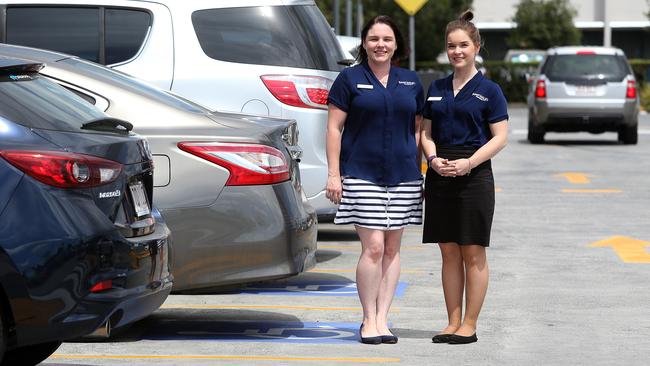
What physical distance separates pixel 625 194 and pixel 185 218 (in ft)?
31.7

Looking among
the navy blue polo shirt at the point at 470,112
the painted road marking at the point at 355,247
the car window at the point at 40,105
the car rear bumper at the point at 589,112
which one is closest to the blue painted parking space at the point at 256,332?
the navy blue polo shirt at the point at 470,112

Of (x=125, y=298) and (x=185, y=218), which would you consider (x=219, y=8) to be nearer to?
(x=185, y=218)

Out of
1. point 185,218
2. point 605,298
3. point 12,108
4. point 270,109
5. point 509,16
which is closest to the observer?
point 12,108

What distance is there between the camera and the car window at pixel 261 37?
34.4ft

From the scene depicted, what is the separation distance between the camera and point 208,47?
10.4 metres

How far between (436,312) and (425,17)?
5466 cm

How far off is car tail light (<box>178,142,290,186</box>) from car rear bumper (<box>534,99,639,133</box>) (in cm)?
1828

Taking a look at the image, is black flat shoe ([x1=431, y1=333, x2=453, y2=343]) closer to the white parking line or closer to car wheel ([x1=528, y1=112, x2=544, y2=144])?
car wheel ([x1=528, y1=112, x2=544, y2=144])

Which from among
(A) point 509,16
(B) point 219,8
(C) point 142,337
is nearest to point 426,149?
(C) point 142,337

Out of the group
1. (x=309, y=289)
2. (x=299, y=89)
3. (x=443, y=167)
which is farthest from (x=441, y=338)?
(x=299, y=89)

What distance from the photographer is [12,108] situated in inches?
239

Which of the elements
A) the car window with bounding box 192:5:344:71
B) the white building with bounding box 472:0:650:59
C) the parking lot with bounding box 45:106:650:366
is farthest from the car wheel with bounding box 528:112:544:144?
the white building with bounding box 472:0:650:59

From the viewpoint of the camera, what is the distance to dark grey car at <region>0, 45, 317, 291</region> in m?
7.82

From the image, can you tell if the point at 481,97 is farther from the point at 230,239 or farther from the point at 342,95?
the point at 230,239
